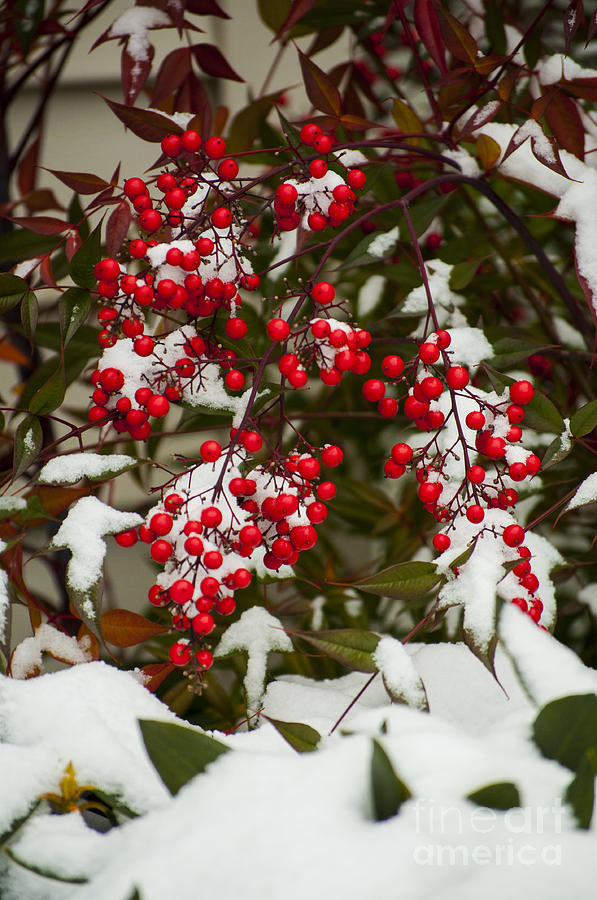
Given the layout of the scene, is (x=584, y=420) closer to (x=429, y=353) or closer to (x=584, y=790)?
(x=429, y=353)

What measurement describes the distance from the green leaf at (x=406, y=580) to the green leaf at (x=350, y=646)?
Result: 0.06 feet

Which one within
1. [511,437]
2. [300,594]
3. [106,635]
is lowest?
[300,594]

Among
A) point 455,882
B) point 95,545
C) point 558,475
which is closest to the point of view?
point 455,882

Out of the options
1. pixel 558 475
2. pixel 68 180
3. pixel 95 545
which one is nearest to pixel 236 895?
pixel 95 545

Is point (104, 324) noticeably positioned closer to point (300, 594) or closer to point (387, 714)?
point (387, 714)

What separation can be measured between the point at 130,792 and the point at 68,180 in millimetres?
310

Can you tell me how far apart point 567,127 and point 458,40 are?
7 cm

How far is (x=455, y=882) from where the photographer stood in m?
0.20

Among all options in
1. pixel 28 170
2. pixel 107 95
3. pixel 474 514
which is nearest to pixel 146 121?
pixel 474 514

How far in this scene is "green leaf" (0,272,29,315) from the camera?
1.24ft

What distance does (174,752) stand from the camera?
0.78ft

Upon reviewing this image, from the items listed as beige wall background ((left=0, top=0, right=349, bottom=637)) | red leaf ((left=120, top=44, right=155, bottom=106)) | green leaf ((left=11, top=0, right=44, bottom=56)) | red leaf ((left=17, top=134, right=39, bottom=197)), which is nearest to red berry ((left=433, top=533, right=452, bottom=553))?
red leaf ((left=120, top=44, right=155, bottom=106))

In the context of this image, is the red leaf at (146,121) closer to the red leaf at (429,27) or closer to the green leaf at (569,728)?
the red leaf at (429,27)

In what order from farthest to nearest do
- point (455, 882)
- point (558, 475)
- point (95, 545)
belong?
point (558, 475) < point (95, 545) < point (455, 882)
